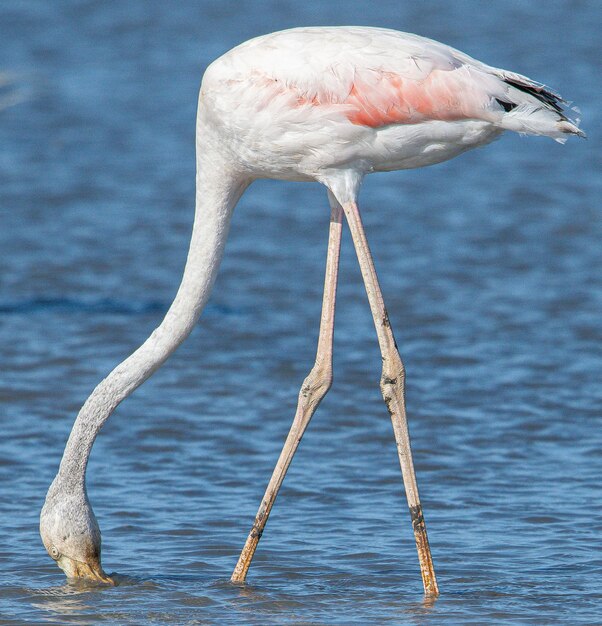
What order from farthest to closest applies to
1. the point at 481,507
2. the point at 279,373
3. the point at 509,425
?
the point at 279,373, the point at 509,425, the point at 481,507

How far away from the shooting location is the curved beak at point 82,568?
7859mm

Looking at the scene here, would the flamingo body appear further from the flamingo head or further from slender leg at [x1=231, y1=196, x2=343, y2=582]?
the flamingo head

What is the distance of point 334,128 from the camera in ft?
25.2

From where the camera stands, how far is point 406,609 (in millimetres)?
7633

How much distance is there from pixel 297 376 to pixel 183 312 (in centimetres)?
422

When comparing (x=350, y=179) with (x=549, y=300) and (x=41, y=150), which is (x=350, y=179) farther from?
(x=41, y=150)

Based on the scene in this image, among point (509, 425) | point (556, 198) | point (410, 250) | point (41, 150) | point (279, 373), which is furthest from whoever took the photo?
point (41, 150)

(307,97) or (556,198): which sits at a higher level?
(556,198)

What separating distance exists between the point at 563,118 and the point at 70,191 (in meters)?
11.9

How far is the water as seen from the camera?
8.11 meters

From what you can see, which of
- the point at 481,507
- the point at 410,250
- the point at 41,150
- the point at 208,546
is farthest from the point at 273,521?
the point at 41,150

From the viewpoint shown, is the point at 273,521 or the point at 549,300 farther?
the point at 549,300

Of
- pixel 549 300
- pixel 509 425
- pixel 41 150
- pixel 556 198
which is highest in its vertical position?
pixel 41 150

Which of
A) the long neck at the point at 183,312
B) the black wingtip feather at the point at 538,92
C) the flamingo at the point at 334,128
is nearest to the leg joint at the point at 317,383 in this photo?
the flamingo at the point at 334,128
